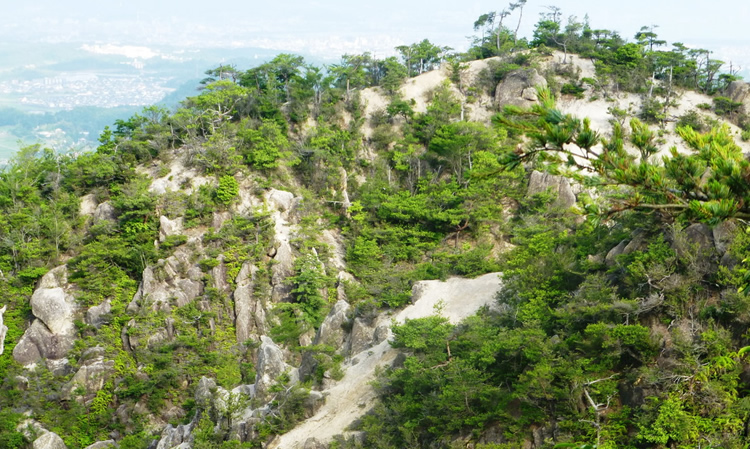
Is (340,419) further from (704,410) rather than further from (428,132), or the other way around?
(428,132)

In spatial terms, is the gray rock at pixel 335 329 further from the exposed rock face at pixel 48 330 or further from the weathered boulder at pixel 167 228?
the exposed rock face at pixel 48 330

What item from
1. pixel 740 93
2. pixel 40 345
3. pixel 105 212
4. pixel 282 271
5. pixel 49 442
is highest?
pixel 740 93

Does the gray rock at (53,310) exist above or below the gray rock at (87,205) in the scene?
below

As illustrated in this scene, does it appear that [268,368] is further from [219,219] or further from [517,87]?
[517,87]

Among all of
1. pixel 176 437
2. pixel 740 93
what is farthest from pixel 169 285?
pixel 740 93

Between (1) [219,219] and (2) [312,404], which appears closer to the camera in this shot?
(2) [312,404]

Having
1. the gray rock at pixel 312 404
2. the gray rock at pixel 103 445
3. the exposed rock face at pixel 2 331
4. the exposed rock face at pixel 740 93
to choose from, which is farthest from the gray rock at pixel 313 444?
the exposed rock face at pixel 740 93
